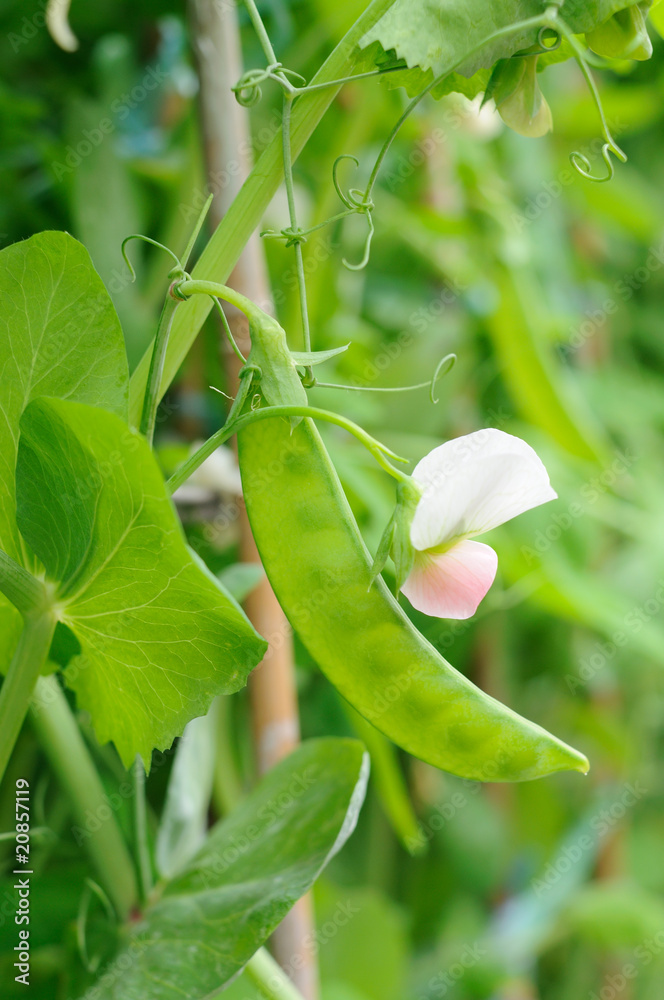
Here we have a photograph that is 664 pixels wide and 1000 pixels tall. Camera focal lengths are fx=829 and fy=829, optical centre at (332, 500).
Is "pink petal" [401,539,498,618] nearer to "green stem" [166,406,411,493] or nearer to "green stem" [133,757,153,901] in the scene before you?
"green stem" [166,406,411,493]

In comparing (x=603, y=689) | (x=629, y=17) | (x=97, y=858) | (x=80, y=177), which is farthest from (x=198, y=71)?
(x=603, y=689)

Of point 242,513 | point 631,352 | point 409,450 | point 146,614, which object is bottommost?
point 631,352

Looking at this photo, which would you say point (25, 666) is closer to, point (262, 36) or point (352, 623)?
point (352, 623)

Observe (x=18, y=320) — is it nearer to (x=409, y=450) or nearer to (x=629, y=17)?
(x=629, y=17)

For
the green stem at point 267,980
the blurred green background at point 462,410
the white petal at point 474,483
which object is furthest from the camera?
the blurred green background at point 462,410

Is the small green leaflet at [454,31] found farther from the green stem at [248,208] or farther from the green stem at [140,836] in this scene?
the green stem at [140,836]

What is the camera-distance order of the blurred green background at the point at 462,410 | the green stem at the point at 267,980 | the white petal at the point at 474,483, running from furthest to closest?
the blurred green background at the point at 462,410 < the green stem at the point at 267,980 < the white petal at the point at 474,483

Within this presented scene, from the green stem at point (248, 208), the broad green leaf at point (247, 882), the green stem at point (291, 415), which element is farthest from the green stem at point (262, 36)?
the broad green leaf at point (247, 882)
